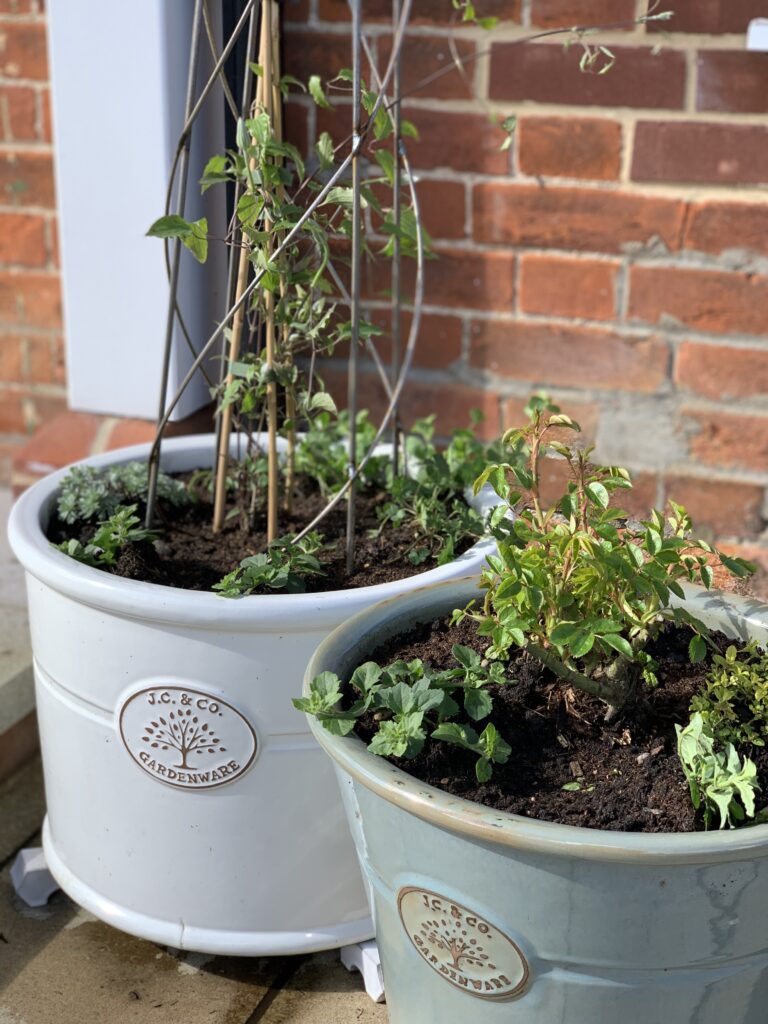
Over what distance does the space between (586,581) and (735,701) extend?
0.20 metres

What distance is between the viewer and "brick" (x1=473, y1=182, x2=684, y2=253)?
1.92 m

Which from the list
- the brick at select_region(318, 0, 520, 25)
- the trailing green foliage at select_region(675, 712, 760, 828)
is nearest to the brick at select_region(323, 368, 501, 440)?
the brick at select_region(318, 0, 520, 25)

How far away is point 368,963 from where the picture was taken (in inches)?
60.1

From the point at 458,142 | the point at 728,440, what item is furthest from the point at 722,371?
the point at 458,142

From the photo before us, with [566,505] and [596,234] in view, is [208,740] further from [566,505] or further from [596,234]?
[596,234]

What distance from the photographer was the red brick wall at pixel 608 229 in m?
1.85

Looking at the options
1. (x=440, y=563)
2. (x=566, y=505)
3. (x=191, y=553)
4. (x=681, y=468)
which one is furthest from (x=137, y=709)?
(x=681, y=468)

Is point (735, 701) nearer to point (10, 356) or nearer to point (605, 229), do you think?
point (605, 229)

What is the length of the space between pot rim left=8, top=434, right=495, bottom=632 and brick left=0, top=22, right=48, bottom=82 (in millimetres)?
1111

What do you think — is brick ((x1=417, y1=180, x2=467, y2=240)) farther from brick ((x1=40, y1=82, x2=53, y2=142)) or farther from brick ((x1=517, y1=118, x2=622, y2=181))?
brick ((x1=40, y1=82, x2=53, y2=142))

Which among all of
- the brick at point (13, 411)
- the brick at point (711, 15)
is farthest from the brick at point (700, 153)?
the brick at point (13, 411)

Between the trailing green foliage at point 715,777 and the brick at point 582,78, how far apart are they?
44.1 inches

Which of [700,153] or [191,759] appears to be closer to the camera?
[191,759]

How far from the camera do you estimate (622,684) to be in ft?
3.96
